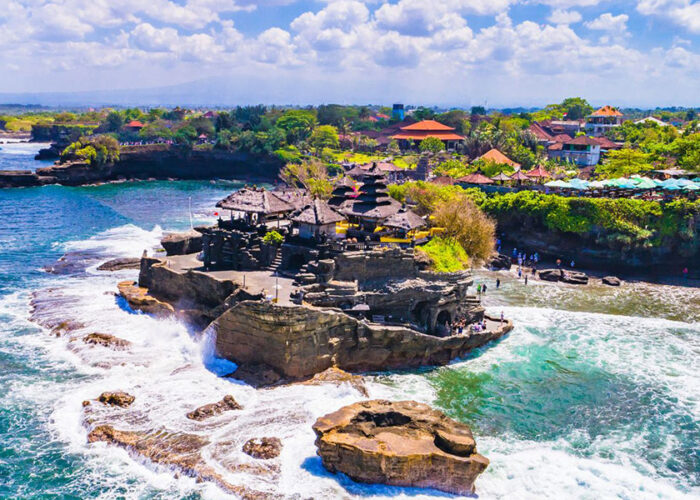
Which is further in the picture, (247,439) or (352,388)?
(352,388)

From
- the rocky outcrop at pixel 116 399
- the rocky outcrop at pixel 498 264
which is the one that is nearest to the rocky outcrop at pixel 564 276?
the rocky outcrop at pixel 498 264

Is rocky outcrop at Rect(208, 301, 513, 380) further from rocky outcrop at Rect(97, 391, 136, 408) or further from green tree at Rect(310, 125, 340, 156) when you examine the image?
green tree at Rect(310, 125, 340, 156)

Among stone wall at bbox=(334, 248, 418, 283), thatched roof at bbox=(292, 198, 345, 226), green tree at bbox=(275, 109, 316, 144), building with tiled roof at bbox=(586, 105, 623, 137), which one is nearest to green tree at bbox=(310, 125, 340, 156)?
green tree at bbox=(275, 109, 316, 144)

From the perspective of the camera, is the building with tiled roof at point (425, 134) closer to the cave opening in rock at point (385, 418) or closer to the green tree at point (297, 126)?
the green tree at point (297, 126)

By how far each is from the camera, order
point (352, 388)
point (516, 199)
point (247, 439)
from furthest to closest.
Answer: point (516, 199) < point (352, 388) < point (247, 439)

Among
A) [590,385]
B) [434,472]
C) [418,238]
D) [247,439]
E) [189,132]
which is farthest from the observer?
[189,132]

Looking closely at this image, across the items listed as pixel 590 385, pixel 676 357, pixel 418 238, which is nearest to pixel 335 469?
pixel 590 385

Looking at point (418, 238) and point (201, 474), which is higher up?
point (418, 238)

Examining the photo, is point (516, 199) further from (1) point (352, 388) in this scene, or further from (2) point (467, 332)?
Answer: (1) point (352, 388)
